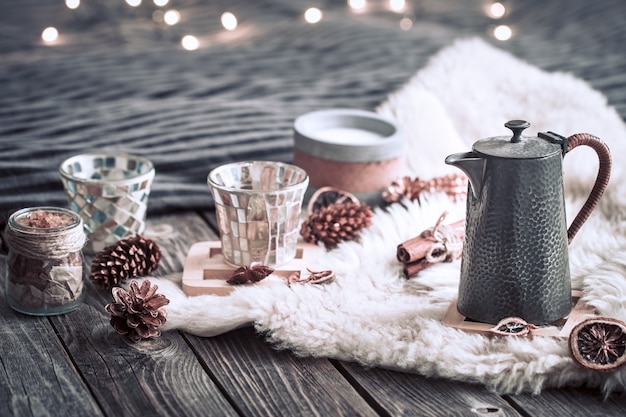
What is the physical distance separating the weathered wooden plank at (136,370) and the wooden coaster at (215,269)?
81 mm

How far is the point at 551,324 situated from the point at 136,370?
1.46 feet

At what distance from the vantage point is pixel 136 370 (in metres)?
0.90

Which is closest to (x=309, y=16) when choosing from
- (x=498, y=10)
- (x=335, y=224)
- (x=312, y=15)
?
(x=312, y=15)

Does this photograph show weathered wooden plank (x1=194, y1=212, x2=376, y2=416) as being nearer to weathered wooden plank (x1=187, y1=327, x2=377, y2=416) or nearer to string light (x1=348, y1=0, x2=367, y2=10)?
weathered wooden plank (x1=187, y1=327, x2=377, y2=416)

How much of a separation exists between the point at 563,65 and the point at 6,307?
131 centimetres

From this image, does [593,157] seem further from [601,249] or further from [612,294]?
[612,294]

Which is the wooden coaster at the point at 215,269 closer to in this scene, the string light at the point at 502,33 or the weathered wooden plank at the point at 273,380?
the weathered wooden plank at the point at 273,380

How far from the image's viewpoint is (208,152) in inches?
56.3

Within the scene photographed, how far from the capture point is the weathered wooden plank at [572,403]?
839 millimetres

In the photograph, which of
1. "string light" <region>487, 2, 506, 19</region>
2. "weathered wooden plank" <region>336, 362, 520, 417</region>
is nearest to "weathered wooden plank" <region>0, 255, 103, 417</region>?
"weathered wooden plank" <region>336, 362, 520, 417</region>

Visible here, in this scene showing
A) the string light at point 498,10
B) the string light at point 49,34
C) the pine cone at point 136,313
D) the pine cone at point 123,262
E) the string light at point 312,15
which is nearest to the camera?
the pine cone at point 136,313

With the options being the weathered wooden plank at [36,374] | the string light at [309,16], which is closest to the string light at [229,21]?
the string light at [309,16]

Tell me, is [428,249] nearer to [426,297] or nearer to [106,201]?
[426,297]

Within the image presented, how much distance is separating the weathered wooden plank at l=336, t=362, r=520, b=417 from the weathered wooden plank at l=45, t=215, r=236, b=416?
0.48 feet
